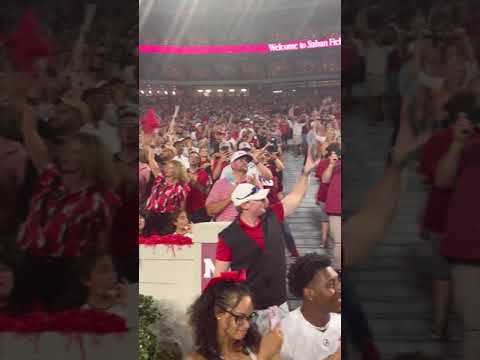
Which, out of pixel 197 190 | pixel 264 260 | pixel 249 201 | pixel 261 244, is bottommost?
pixel 264 260

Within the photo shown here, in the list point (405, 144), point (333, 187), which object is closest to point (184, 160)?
point (333, 187)

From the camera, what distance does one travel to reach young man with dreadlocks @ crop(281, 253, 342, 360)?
5.34 m


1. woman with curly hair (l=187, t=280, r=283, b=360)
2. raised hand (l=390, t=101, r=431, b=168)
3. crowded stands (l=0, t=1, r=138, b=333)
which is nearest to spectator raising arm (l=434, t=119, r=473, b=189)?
raised hand (l=390, t=101, r=431, b=168)

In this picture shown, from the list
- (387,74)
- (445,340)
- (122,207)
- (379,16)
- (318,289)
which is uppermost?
(379,16)

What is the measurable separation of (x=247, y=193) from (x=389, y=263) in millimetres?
3321

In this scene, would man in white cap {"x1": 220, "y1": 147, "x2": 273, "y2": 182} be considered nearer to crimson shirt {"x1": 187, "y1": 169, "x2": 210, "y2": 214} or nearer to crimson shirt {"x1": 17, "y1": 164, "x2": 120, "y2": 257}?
crimson shirt {"x1": 187, "y1": 169, "x2": 210, "y2": 214}

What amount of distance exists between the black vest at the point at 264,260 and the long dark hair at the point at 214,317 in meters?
0.13

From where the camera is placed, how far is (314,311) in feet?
17.6

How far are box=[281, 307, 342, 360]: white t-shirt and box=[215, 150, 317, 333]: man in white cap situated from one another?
0.41 ft

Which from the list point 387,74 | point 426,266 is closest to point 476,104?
point 387,74

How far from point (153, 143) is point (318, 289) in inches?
80.3

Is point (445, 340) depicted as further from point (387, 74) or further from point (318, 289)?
point (318, 289)

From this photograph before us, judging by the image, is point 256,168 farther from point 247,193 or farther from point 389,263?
point 389,263

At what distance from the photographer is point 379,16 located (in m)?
2.23
